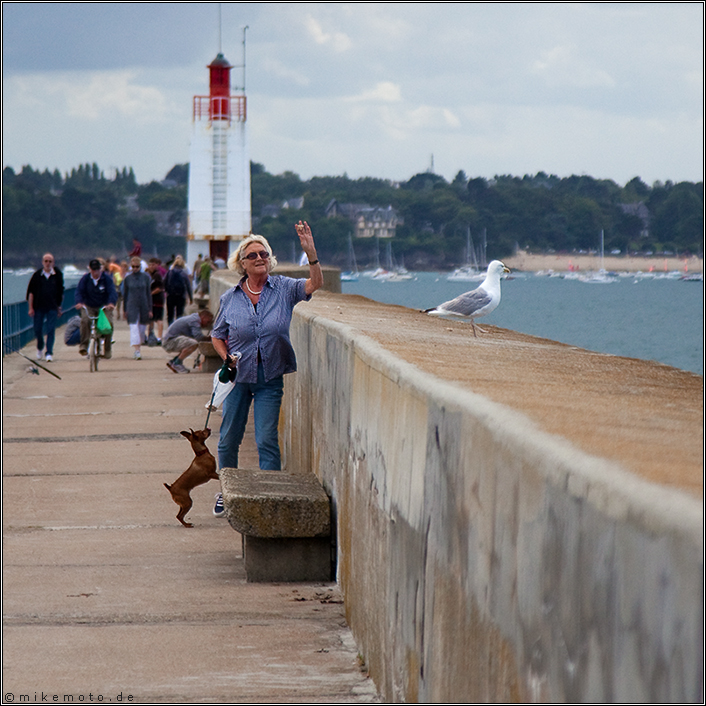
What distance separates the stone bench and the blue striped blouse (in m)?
0.77

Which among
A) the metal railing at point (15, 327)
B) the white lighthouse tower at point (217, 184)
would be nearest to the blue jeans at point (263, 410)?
the metal railing at point (15, 327)

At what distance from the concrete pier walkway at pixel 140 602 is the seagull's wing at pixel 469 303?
2.16 m

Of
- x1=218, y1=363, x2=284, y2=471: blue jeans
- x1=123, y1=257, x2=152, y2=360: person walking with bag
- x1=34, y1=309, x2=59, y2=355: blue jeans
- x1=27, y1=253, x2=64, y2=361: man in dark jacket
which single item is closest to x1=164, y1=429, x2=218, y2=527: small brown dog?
x1=218, y1=363, x2=284, y2=471: blue jeans

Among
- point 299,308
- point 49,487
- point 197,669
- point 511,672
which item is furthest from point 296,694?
point 49,487

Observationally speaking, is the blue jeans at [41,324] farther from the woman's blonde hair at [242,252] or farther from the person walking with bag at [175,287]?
the woman's blonde hair at [242,252]

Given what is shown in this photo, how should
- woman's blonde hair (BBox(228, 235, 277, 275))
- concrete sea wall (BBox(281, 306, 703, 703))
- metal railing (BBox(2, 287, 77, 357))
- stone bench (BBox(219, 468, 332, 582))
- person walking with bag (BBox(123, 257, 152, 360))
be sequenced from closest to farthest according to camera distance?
concrete sea wall (BBox(281, 306, 703, 703)) → stone bench (BBox(219, 468, 332, 582)) → woman's blonde hair (BBox(228, 235, 277, 275)) → person walking with bag (BBox(123, 257, 152, 360)) → metal railing (BBox(2, 287, 77, 357))

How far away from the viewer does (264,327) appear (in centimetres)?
677

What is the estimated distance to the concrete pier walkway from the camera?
179 inches

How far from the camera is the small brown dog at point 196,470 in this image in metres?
6.81

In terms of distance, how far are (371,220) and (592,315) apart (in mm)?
20365

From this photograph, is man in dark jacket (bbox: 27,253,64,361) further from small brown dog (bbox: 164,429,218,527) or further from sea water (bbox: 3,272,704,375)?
small brown dog (bbox: 164,429,218,527)

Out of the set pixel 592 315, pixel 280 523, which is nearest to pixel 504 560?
pixel 280 523

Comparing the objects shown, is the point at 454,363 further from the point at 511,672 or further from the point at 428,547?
the point at 511,672

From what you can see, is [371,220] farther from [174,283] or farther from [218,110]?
[174,283]
